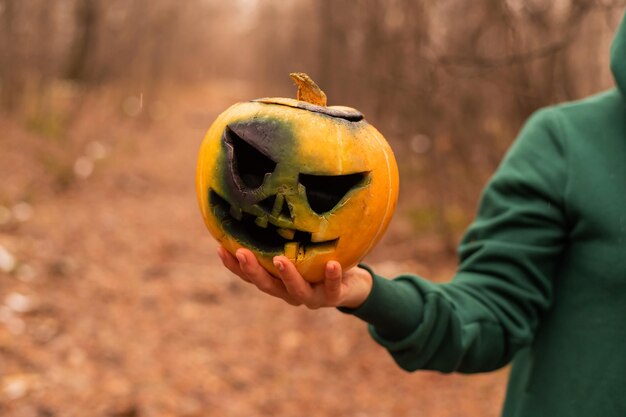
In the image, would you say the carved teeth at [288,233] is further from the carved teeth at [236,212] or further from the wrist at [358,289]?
the wrist at [358,289]

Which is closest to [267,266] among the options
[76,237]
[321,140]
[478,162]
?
[321,140]

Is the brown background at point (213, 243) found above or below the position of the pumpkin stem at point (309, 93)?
below

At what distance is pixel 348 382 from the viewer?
15.2 ft

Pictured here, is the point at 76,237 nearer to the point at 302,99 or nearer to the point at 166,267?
the point at 166,267

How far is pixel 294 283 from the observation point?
4.06ft

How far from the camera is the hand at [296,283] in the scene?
1233 mm

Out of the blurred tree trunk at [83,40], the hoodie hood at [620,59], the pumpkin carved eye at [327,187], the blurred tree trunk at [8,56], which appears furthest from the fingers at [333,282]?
the blurred tree trunk at [83,40]

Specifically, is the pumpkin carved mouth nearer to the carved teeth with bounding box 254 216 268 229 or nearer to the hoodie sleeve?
the carved teeth with bounding box 254 216 268 229

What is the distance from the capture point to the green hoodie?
1.54 m

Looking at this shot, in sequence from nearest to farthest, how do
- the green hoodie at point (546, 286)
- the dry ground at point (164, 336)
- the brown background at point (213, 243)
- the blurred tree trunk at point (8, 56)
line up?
the green hoodie at point (546, 286) → the dry ground at point (164, 336) → the brown background at point (213, 243) → the blurred tree trunk at point (8, 56)

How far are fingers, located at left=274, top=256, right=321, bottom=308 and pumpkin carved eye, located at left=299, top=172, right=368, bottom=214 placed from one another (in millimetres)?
124

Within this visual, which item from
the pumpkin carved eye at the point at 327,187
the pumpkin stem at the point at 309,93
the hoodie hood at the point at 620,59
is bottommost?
the pumpkin carved eye at the point at 327,187

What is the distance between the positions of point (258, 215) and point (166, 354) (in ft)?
11.8

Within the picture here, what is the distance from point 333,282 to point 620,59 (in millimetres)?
913
